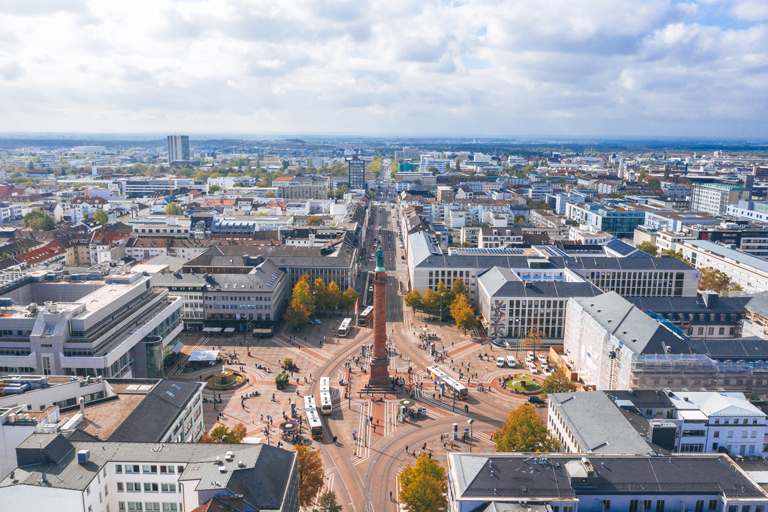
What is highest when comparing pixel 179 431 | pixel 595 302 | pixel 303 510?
pixel 595 302

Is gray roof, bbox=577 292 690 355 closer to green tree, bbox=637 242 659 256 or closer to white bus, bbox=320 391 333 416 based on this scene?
white bus, bbox=320 391 333 416

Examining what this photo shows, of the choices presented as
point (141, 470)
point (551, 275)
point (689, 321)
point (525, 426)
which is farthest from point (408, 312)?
point (141, 470)

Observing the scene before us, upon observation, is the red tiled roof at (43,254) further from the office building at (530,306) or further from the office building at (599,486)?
the office building at (599,486)

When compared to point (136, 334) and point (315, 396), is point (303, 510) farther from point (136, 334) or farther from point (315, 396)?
point (136, 334)

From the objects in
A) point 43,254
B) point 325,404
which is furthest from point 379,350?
point 43,254

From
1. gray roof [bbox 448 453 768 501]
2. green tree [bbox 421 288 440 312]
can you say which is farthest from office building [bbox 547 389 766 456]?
green tree [bbox 421 288 440 312]

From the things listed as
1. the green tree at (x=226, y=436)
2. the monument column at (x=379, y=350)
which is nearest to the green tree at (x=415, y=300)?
the monument column at (x=379, y=350)

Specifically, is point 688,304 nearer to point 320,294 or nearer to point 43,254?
point 320,294
